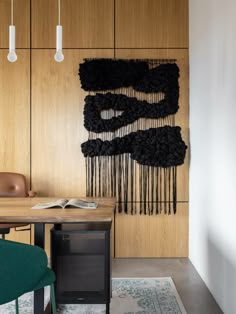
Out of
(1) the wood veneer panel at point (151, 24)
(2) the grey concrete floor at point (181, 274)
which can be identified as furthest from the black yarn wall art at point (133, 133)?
(2) the grey concrete floor at point (181, 274)

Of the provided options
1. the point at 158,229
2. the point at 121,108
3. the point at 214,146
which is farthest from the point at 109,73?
the point at 158,229

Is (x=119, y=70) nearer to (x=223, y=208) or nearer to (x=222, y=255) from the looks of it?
(x=223, y=208)

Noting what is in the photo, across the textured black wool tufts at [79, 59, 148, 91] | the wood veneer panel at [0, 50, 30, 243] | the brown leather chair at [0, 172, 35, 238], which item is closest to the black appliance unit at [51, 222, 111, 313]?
the brown leather chair at [0, 172, 35, 238]

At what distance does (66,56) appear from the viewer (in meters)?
4.05

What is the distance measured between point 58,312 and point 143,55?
2.74 meters

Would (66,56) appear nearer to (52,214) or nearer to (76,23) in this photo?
(76,23)

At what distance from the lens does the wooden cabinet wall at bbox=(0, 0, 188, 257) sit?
404 cm

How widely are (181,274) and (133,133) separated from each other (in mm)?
1532

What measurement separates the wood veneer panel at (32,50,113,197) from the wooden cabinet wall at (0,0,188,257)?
1 cm

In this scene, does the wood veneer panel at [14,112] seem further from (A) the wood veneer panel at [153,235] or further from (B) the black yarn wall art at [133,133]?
(A) the wood veneer panel at [153,235]

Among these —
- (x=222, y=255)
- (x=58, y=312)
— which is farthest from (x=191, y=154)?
(x=58, y=312)

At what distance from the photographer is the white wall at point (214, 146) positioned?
2594mm

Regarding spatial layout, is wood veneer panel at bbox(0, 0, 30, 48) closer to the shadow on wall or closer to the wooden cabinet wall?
the wooden cabinet wall

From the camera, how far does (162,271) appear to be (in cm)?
360
